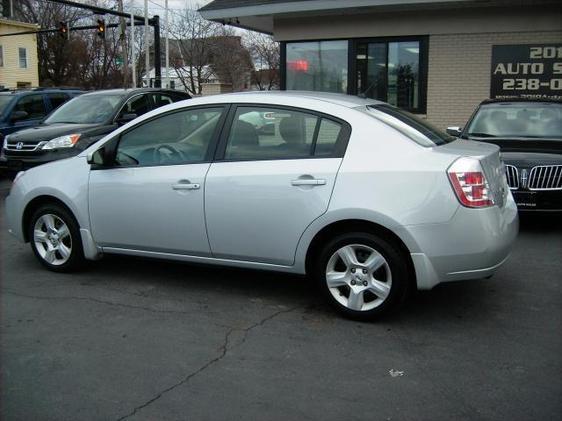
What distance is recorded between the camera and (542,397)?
129 inches

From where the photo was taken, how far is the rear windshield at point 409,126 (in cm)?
450

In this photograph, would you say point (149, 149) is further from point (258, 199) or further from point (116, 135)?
point (258, 199)

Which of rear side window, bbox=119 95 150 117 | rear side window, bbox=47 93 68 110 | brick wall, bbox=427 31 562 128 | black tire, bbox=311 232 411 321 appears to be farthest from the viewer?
rear side window, bbox=47 93 68 110

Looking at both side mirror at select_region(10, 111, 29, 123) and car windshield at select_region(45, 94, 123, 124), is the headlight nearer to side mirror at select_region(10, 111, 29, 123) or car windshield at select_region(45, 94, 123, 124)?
car windshield at select_region(45, 94, 123, 124)

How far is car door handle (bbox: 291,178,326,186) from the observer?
14.3 feet

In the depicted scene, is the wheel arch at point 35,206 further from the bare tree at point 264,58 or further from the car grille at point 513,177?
the bare tree at point 264,58

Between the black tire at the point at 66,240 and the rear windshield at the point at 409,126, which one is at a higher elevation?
the rear windshield at the point at 409,126

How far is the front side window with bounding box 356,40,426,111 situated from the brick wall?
0.29 meters

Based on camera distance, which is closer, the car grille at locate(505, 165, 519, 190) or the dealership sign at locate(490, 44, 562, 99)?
the car grille at locate(505, 165, 519, 190)

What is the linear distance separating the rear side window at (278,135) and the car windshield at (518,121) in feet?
15.1

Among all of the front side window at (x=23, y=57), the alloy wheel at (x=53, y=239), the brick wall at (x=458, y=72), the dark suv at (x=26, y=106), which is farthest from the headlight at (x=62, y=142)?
the front side window at (x=23, y=57)

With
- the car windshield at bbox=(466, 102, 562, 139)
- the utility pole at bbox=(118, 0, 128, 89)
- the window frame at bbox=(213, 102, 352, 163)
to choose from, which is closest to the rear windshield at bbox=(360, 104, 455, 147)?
the window frame at bbox=(213, 102, 352, 163)

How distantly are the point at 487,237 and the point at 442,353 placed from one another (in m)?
0.85

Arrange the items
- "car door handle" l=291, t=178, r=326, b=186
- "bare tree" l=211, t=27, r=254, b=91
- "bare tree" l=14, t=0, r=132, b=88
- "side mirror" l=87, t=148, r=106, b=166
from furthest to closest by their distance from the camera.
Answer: "bare tree" l=14, t=0, r=132, b=88
"bare tree" l=211, t=27, r=254, b=91
"side mirror" l=87, t=148, r=106, b=166
"car door handle" l=291, t=178, r=326, b=186
